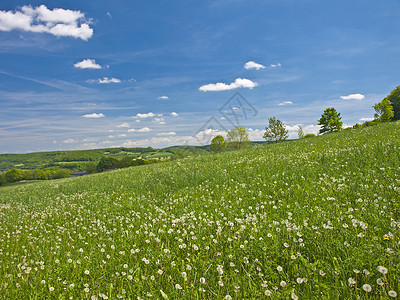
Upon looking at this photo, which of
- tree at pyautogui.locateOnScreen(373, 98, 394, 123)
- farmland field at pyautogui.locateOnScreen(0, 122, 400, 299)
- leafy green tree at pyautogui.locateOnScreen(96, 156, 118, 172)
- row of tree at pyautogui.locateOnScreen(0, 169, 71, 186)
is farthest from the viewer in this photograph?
row of tree at pyautogui.locateOnScreen(0, 169, 71, 186)

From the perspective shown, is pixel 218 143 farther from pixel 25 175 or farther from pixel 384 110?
pixel 25 175

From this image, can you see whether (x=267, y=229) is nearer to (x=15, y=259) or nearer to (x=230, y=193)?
(x=230, y=193)

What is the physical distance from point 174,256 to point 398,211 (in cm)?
390

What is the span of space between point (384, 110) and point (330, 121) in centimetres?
1491

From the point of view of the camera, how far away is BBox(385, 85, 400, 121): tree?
204 ft

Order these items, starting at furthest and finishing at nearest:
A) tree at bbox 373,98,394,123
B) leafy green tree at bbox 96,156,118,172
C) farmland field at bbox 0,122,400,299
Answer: leafy green tree at bbox 96,156,118,172
tree at bbox 373,98,394,123
farmland field at bbox 0,122,400,299

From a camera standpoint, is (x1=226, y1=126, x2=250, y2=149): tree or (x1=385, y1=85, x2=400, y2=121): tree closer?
(x1=385, y1=85, x2=400, y2=121): tree

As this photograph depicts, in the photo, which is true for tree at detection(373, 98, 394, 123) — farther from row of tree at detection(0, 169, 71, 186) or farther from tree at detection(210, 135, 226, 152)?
row of tree at detection(0, 169, 71, 186)

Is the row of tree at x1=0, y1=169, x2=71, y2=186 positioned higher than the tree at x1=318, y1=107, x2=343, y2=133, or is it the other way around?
the tree at x1=318, y1=107, x2=343, y2=133

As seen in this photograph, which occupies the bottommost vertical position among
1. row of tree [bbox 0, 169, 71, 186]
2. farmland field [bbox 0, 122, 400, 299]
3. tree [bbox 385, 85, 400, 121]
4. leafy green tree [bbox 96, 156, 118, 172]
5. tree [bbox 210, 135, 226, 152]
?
row of tree [bbox 0, 169, 71, 186]

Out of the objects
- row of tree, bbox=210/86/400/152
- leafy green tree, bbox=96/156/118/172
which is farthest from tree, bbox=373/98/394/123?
leafy green tree, bbox=96/156/118/172

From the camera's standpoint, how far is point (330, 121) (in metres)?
75.4

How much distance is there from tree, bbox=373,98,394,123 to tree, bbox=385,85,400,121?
59.5 inches

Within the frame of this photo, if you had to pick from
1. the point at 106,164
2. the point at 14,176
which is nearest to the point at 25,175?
the point at 14,176
